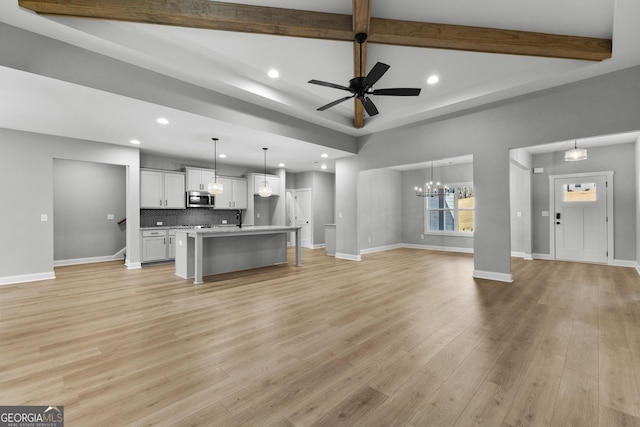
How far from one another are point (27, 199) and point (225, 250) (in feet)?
11.9

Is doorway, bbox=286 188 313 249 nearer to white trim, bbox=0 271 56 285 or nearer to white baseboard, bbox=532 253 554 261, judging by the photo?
white trim, bbox=0 271 56 285

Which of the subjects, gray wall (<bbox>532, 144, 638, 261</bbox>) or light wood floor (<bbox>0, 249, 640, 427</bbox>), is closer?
light wood floor (<bbox>0, 249, 640, 427</bbox>)

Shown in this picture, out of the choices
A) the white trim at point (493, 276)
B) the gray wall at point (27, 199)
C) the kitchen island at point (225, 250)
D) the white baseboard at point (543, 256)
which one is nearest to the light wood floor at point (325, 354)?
the white trim at point (493, 276)

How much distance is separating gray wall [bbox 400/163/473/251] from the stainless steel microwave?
6.74 metres

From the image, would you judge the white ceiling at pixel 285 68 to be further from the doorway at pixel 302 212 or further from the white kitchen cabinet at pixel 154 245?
the doorway at pixel 302 212

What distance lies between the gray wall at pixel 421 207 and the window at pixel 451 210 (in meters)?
0.21

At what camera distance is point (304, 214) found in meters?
10.1

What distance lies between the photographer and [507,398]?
180 centimetres

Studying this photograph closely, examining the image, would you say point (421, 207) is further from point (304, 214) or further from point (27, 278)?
point (27, 278)

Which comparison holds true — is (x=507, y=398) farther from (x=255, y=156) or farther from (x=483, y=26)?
(x=255, y=156)

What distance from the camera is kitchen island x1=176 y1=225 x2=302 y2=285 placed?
4.99m

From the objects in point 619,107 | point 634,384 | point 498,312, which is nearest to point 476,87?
point 619,107

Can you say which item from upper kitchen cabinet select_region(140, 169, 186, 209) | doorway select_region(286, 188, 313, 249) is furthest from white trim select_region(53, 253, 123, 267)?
doorway select_region(286, 188, 313, 249)

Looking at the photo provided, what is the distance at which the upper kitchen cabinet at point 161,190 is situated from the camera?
669 cm
